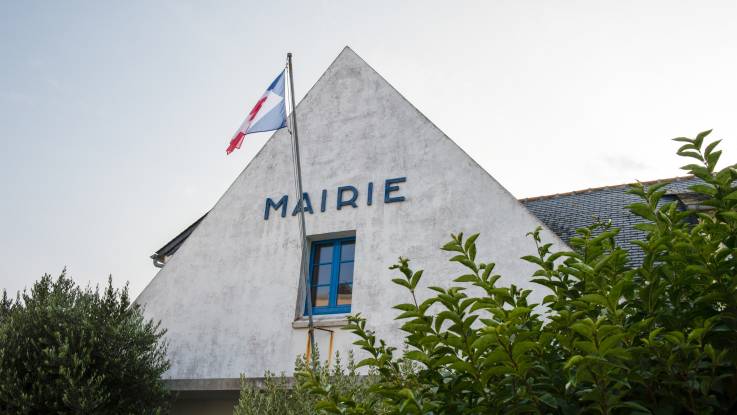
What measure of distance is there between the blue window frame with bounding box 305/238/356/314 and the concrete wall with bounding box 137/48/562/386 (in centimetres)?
36

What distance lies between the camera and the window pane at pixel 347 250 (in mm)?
12211

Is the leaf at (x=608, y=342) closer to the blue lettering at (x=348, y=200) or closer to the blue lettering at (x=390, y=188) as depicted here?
the blue lettering at (x=390, y=188)

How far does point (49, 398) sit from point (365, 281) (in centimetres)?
518

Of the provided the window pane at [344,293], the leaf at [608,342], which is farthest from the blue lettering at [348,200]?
the leaf at [608,342]

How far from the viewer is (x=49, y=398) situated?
9.96 m

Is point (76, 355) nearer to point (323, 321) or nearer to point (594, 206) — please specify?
point (323, 321)

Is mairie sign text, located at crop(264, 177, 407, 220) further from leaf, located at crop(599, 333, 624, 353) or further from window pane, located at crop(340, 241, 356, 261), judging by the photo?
leaf, located at crop(599, 333, 624, 353)

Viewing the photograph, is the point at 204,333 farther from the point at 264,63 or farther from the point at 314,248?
the point at 264,63

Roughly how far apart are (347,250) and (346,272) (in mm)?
441

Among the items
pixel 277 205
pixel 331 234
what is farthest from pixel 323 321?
pixel 277 205

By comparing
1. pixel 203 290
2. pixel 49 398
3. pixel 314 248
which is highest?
pixel 314 248

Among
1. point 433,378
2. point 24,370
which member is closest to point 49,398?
point 24,370

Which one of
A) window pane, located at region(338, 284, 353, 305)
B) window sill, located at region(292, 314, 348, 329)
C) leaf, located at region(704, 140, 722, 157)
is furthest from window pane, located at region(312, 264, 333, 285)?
leaf, located at region(704, 140, 722, 157)

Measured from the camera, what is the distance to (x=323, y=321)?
11.4 metres
